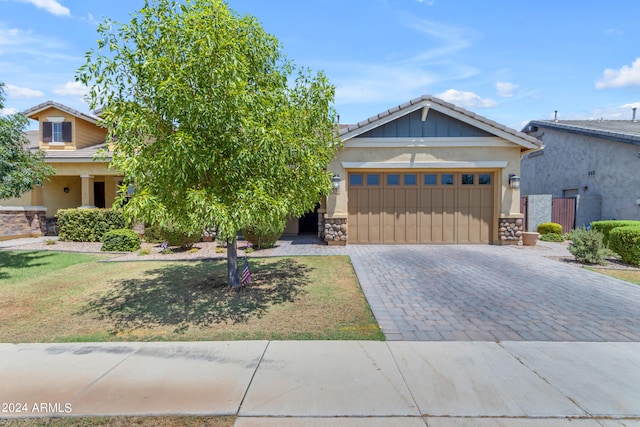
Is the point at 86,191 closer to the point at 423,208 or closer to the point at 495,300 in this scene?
the point at 423,208

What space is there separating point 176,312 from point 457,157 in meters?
10.8

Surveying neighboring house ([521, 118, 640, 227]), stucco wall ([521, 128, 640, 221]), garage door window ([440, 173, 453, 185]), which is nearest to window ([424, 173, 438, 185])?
garage door window ([440, 173, 453, 185])

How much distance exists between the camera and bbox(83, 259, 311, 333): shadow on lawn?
557 cm

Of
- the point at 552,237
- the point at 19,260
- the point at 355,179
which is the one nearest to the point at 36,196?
the point at 19,260

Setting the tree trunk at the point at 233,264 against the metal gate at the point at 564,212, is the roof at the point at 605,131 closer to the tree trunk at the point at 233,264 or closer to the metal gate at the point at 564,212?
the metal gate at the point at 564,212

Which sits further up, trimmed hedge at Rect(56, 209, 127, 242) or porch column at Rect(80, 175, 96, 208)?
porch column at Rect(80, 175, 96, 208)

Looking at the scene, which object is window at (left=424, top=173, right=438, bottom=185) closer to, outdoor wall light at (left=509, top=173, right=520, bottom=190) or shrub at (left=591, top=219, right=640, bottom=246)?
outdoor wall light at (left=509, top=173, right=520, bottom=190)

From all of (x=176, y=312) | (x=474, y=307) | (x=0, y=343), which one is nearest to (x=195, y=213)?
(x=176, y=312)

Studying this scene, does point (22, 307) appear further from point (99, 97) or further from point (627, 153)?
point (627, 153)

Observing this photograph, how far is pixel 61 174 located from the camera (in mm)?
15812

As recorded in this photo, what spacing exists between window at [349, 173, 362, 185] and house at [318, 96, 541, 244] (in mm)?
39

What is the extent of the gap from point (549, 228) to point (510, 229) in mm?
3439

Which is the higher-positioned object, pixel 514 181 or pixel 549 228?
pixel 514 181

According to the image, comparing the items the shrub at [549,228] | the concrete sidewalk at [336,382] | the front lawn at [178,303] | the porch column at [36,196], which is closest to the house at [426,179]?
the shrub at [549,228]
